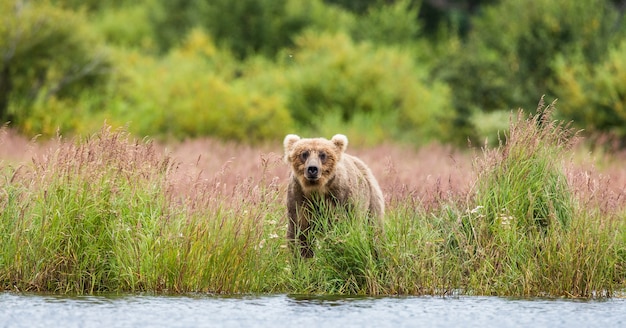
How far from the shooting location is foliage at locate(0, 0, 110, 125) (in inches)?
1133

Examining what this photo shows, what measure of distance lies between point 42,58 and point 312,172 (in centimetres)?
2008

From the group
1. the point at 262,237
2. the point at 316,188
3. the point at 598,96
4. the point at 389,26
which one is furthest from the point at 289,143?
the point at 389,26

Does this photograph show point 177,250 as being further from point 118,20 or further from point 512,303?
point 118,20

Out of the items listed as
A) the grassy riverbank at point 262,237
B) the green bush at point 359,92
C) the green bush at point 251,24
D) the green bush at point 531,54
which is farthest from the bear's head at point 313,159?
the green bush at point 251,24

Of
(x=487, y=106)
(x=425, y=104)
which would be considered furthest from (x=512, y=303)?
(x=425, y=104)

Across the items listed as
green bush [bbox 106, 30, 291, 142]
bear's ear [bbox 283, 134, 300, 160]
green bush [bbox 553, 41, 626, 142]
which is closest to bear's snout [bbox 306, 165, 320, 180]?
bear's ear [bbox 283, 134, 300, 160]

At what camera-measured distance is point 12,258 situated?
1028cm

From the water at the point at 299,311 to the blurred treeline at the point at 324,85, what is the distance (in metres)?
15.3

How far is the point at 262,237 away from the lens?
35.4 feet

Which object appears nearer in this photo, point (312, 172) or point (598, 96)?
point (312, 172)

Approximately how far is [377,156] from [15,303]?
12505mm

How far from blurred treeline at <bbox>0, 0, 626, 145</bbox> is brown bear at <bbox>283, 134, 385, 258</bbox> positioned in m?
14.4

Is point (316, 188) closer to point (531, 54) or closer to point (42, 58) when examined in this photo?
point (42, 58)

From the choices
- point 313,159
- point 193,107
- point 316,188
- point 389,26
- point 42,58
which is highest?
point 389,26
